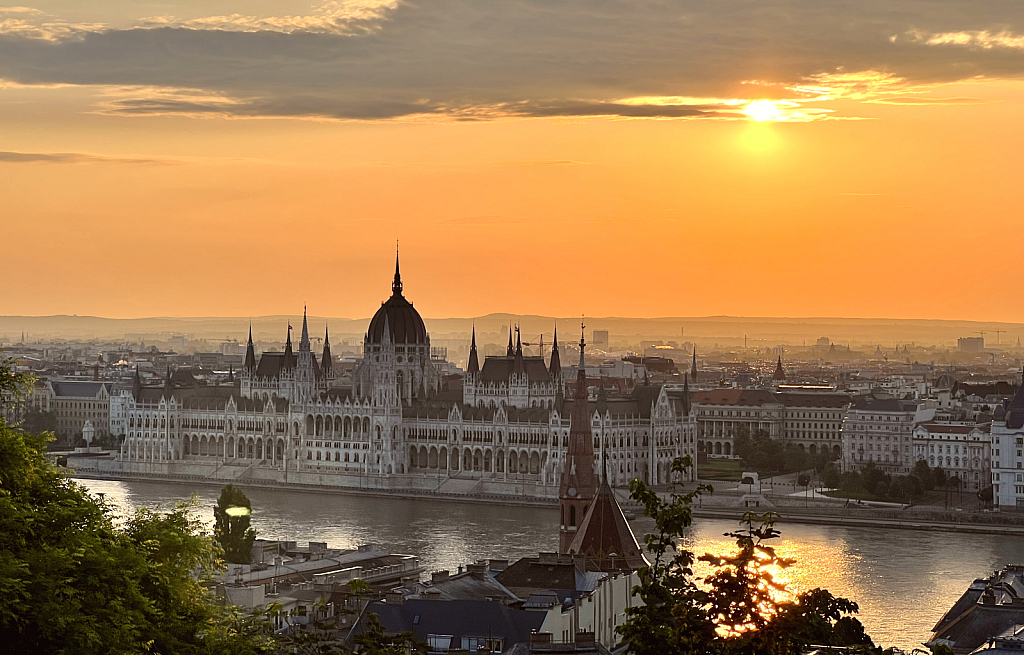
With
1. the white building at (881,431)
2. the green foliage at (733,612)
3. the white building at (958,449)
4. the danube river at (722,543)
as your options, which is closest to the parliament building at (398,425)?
the danube river at (722,543)

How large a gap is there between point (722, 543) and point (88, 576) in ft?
120

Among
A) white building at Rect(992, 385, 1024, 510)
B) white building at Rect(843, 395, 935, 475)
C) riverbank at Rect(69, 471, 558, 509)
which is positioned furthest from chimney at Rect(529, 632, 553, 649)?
white building at Rect(843, 395, 935, 475)

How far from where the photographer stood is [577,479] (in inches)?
1414

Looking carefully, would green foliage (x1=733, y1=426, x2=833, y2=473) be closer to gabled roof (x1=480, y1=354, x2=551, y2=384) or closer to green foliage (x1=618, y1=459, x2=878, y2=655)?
gabled roof (x1=480, y1=354, x2=551, y2=384)

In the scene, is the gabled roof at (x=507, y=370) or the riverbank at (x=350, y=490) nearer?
the riverbank at (x=350, y=490)

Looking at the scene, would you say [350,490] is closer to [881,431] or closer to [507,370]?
[507,370]

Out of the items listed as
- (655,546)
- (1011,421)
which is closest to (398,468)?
(1011,421)

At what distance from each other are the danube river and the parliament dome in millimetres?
12427

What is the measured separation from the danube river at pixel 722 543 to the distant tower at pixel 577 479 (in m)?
4.12

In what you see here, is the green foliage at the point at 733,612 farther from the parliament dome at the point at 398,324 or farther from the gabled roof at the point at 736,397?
the gabled roof at the point at 736,397

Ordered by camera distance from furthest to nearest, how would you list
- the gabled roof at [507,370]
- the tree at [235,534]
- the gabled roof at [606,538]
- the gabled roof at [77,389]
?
the gabled roof at [77,389] < the gabled roof at [507,370] < the tree at [235,534] < the gabled roof at [606,538]

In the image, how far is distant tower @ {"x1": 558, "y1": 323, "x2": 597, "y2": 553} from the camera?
32.9 meters

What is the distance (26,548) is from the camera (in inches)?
462

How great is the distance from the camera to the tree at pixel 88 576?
11289mm
